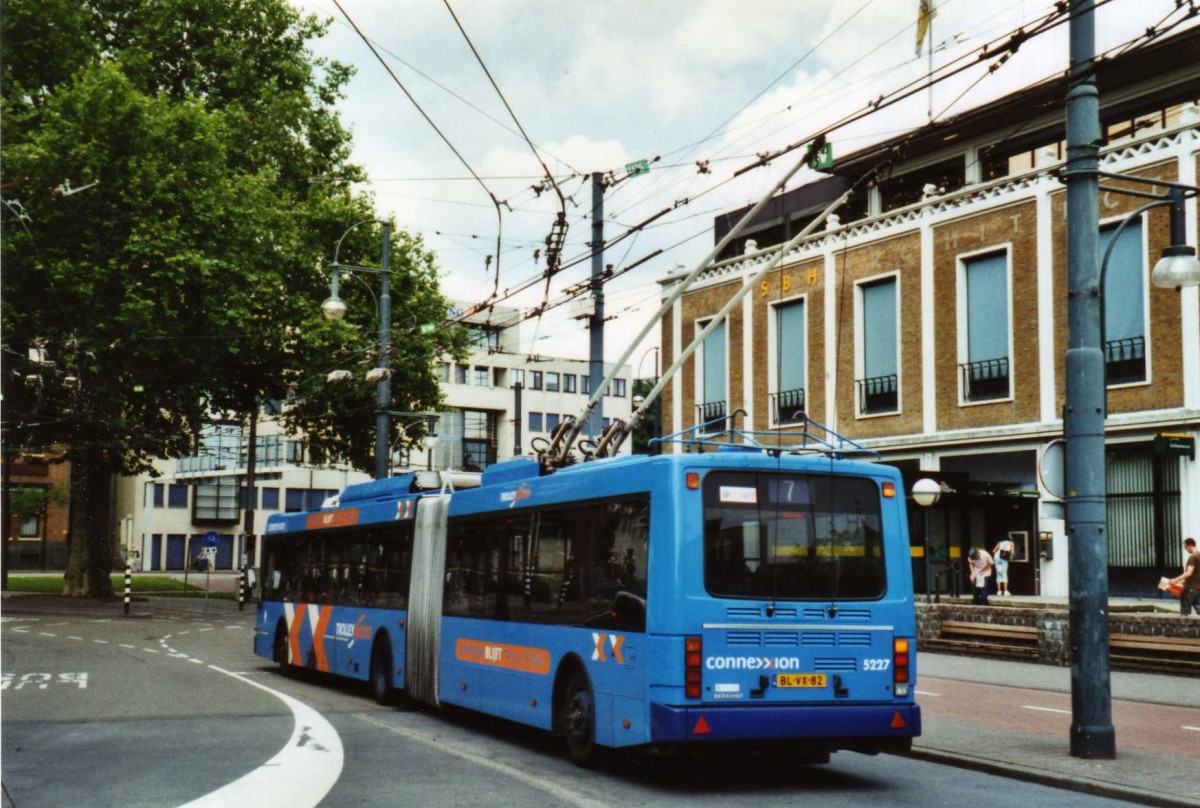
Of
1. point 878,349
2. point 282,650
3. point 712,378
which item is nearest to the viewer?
point 282,650

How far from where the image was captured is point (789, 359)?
1467 inches

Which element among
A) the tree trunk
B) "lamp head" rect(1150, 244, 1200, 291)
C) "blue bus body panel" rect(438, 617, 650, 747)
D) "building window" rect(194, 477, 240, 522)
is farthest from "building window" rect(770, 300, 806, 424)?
"building window" rect(194, 477, 240, 522)

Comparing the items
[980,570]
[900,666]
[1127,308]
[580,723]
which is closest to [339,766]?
[580,723]

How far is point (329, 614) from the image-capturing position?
19219 millimetres

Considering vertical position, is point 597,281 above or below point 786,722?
above

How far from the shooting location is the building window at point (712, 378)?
3966cm

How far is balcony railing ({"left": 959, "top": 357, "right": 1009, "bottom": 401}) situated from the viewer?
3131 centimetres

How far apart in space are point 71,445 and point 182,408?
151 inches

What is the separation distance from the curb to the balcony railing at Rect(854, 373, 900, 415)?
2265 cm

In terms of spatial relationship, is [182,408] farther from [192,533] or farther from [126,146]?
[192,533]

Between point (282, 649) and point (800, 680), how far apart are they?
1262cm

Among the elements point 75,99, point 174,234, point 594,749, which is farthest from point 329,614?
point 75,99

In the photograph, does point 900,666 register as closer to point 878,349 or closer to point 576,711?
point 576,711

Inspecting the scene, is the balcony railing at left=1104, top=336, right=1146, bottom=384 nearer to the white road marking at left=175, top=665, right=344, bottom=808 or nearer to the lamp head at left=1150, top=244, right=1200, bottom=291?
the lamp head at left=1150, top=244, right=1200, bottom=291
